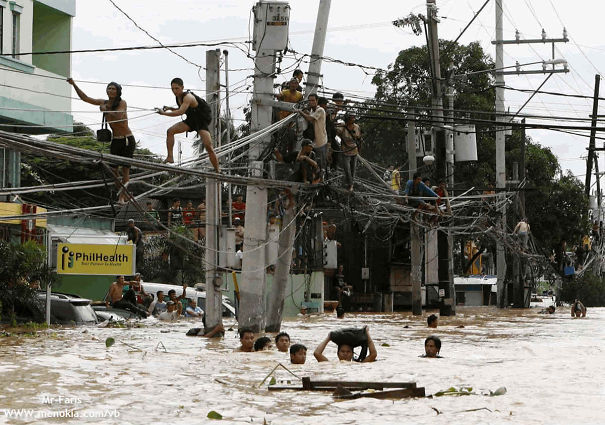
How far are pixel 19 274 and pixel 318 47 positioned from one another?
25.2ft

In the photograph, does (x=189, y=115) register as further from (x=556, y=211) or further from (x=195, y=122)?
(x=556, y=211)

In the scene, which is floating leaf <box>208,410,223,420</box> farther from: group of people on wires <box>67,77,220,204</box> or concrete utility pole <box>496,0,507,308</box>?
concrete utility pole <box>496,0,507,308</box>

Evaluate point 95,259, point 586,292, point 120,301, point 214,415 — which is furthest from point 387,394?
point 586,292

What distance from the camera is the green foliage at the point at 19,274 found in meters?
22.5

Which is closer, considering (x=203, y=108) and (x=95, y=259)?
(x=203, y=108)

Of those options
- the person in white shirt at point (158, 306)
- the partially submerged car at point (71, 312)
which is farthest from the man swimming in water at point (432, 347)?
the person in white shirt at point (158, 306)

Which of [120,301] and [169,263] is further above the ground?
[169,263]

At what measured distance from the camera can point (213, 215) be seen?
69.3ft

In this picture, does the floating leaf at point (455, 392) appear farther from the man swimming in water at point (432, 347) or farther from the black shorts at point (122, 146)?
the black shorts at point (122, 146)

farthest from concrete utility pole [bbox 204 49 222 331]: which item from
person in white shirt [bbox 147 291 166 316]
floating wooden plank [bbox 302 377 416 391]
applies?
floating wooden plank [bbox 302 377 416 391]

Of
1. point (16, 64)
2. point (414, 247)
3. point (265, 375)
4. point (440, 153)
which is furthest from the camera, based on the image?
point (414, 247)

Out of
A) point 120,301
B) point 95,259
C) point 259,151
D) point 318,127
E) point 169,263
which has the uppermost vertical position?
point 318,127

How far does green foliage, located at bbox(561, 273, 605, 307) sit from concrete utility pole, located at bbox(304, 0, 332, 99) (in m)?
35.2

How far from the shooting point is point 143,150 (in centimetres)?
5228
